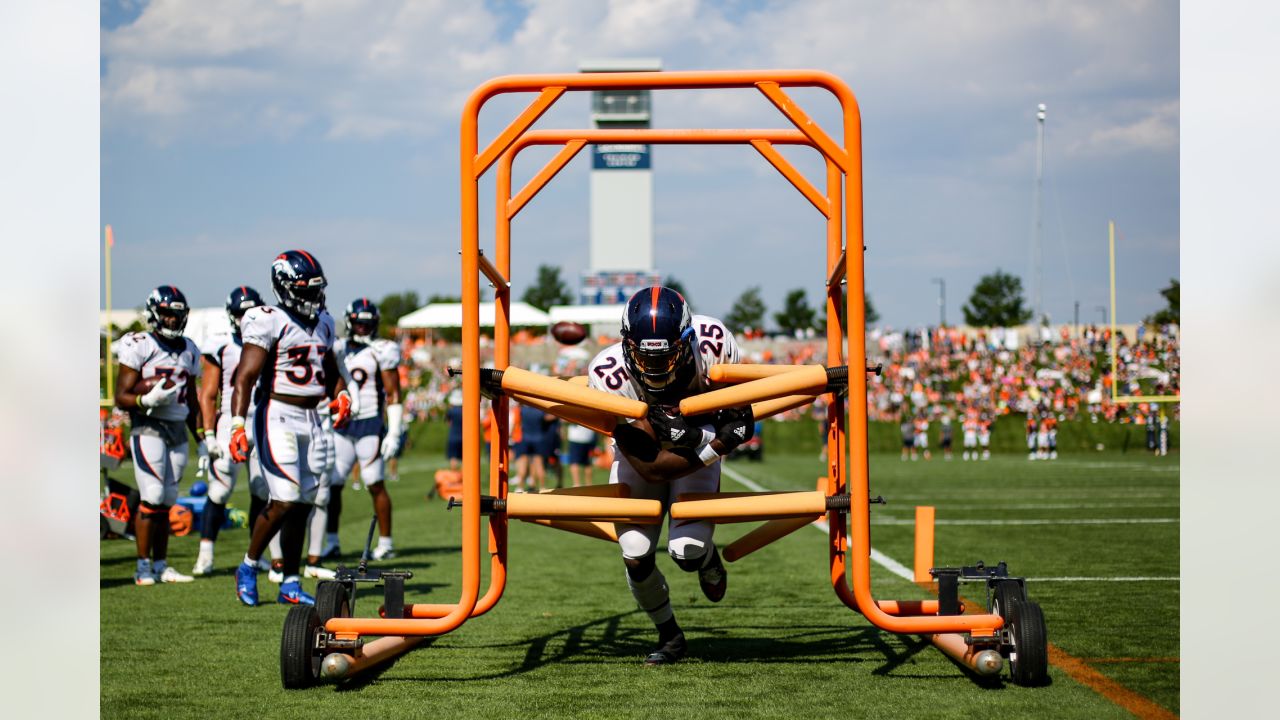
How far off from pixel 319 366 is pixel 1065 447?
1216 inches

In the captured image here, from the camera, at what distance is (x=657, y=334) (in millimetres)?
4855

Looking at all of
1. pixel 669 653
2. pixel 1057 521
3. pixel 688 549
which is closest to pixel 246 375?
pixel 669 653

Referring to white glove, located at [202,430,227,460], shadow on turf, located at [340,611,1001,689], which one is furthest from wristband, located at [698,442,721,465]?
white glove, located at [202,430,227,460]

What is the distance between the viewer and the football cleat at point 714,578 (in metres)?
5.59

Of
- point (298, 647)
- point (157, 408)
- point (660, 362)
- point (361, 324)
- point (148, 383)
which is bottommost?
point (298, 647)

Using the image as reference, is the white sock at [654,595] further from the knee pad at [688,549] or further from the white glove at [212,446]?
the white glove at [212,446]

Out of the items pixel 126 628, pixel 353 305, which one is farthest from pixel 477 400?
pixel 353 305

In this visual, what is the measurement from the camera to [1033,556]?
9.63 metres

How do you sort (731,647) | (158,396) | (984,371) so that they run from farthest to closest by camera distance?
1. (984,371)
2. (158,396)
3. (731,647)

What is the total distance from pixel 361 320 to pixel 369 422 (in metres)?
0.84

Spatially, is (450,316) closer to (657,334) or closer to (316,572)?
(316,572)

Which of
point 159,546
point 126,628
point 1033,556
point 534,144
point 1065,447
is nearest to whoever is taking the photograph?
point 534,144

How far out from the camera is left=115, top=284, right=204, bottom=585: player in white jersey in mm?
8562
